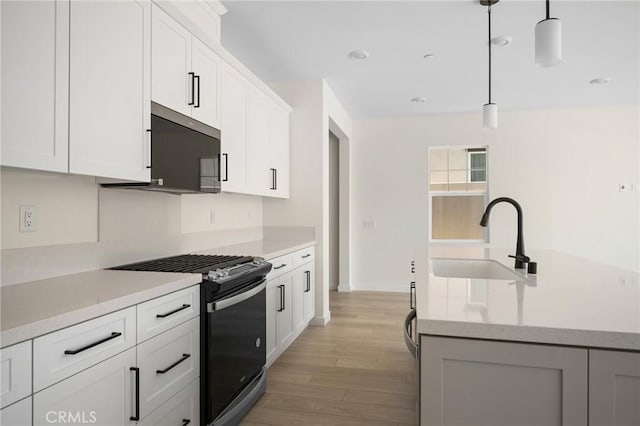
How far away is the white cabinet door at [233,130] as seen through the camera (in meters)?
2.76

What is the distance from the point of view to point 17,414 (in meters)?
1.02

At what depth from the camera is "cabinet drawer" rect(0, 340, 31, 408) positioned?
3.22ft

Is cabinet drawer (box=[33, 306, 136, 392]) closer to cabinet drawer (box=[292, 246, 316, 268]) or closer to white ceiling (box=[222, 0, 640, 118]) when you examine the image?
cabinet drawer (box=[292, 246, 316, 268])

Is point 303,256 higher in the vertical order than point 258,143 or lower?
lower

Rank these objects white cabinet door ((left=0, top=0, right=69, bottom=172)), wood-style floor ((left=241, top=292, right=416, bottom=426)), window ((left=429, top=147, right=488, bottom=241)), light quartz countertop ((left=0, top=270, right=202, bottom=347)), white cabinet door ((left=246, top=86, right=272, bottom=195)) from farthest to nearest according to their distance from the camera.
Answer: window ((left=429, top=147, right=488, bottom=241))
white cabinet door ((left=246, top=86, right=272, bottom=195))
wood-style floor ((left=241, top=292, right=416, bottom=426))
white cabinet door ((left=0, top=0, right=69, bottom=172))
light quartz countertop ((left=0, top=270, right=202, bottom=347))

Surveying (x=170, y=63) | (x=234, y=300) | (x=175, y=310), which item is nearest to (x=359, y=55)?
(x=170, y=63)

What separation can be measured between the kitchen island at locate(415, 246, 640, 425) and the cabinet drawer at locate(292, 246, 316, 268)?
241 cm

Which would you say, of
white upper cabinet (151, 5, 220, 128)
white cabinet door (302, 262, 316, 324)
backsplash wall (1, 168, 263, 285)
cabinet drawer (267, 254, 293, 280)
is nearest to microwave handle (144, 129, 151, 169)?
white upper cabinet (151, 5, 220, 128)

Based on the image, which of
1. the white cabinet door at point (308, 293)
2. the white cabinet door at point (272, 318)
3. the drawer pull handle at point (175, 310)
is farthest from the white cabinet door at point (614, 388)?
the white cabinet door at point (308, 293)

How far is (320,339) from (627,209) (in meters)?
4.71

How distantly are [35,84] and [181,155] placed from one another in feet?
2.94

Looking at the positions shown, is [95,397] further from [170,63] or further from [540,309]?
[170,63]

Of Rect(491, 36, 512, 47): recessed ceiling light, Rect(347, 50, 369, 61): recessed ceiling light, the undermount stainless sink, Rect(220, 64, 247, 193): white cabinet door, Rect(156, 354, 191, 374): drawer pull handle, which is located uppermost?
Rect(347, 50, 369, 61): recessed ceiling light

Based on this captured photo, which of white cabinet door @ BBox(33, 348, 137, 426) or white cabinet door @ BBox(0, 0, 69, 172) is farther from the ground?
white cabinet door @ BBox(0, 0, 69, 172)
